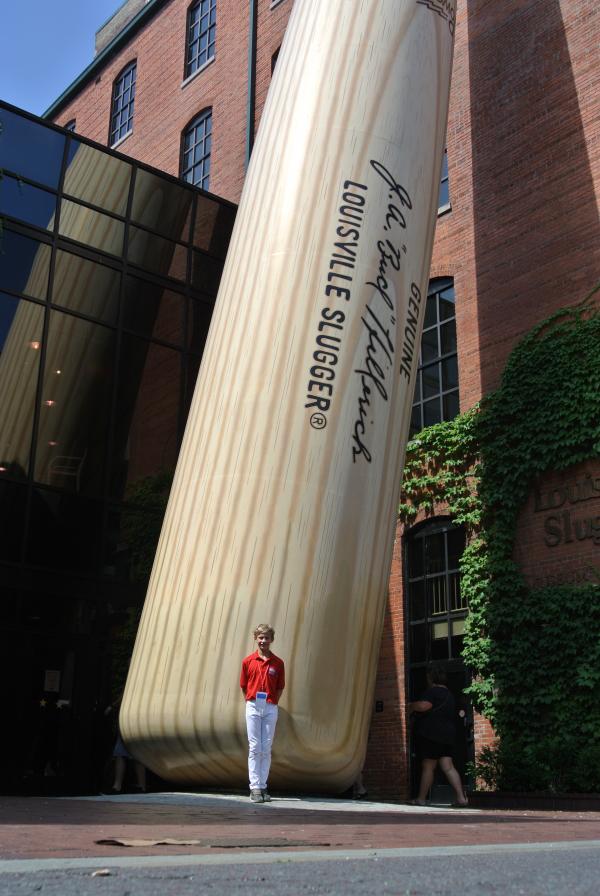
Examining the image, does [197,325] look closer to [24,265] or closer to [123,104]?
[24,265]

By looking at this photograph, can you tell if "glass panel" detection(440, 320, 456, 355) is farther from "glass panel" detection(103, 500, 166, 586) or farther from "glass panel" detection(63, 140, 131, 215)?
"glass panel" detection(63, 140, 131, 215)

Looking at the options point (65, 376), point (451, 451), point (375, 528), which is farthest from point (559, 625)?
point (65, 376)

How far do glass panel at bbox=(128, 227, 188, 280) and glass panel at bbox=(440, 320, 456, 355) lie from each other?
437 cm

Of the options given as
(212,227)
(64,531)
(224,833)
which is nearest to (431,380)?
(212,227)

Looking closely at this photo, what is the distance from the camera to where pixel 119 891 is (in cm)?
196

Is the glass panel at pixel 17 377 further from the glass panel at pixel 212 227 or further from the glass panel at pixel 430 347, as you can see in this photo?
the glass panel at pixel 430 347

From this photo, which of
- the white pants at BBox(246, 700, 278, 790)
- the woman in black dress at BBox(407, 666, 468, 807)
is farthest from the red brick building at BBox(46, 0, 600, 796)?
the white pants at BBox(246, 700, 278, 790)

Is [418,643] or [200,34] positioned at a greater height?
[200,34]

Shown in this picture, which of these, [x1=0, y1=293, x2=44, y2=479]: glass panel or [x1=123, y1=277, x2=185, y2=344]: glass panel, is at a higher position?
[x1=123, y1=277, x2=185, y2=344]: glass panel

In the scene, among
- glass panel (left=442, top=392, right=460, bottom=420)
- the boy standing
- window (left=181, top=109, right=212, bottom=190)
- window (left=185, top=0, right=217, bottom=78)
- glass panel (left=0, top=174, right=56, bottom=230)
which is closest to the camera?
the boy standing

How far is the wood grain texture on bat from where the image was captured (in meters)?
8.41

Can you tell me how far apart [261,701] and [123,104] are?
23.1 m

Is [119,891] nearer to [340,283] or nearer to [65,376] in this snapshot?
[340,283]

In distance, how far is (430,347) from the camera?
631 inches
